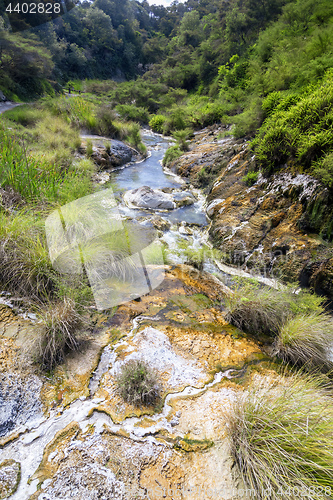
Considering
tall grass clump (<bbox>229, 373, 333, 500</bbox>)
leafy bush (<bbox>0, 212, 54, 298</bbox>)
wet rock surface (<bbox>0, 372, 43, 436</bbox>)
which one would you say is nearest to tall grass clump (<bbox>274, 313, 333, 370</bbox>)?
tall grass clump (<bbox>229, 373, 333, 500</bbox>)

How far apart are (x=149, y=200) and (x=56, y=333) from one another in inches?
246

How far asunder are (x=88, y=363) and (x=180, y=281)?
7.34 ft

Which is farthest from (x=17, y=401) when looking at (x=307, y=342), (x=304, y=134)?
(x=304, y=134)

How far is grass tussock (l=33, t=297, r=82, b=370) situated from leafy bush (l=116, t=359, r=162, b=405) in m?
0.69

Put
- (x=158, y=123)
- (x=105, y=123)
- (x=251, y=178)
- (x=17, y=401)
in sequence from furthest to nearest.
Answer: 1. (x=158, y=123)
2. (x=105, y=123)
3. (x=251, y=178)
4. (x=17, y=401)

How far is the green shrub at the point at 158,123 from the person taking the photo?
19.2m

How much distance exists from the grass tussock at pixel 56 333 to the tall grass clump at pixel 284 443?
71.1 inches

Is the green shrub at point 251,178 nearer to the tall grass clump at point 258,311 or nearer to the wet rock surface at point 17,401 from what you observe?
the tall grass clump at point 258,311

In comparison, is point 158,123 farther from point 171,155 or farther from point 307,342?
point 307,342

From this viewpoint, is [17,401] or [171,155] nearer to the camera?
[17,401]

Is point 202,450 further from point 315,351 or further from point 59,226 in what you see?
point 59,226

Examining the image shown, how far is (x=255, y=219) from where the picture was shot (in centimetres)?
574

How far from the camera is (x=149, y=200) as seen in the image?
812 centimetres

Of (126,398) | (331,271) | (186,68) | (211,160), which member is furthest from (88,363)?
(186,68)
